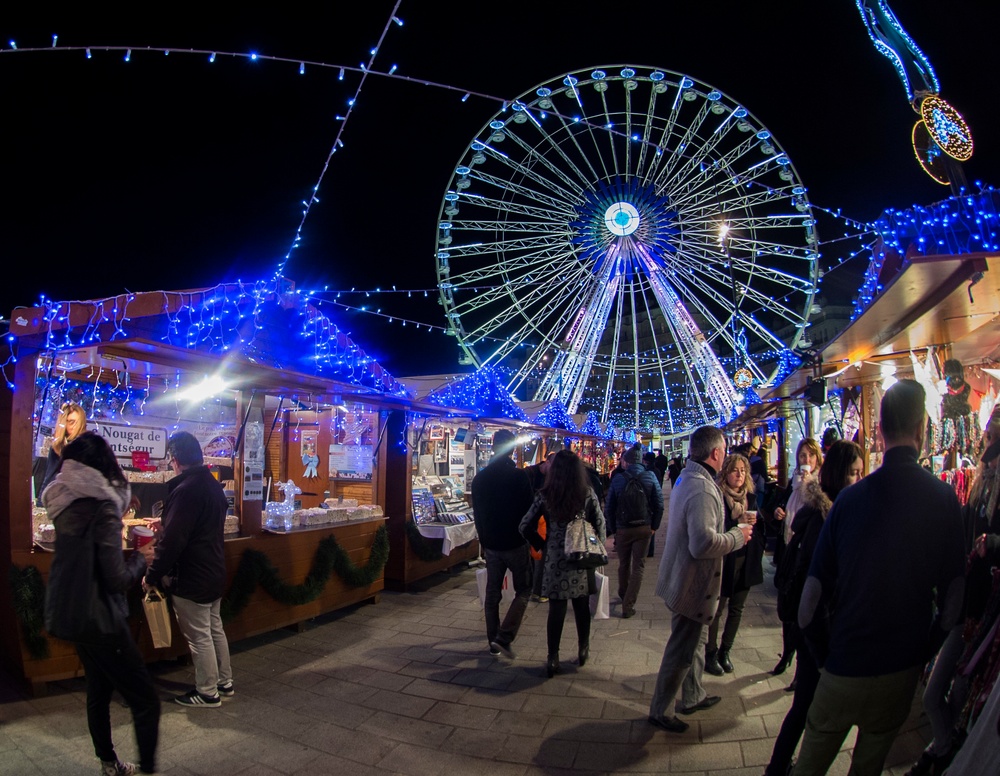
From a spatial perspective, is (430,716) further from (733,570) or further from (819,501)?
(819,501)

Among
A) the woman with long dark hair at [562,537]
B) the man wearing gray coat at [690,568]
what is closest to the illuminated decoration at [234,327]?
the woman with long dark hair at [562,537]

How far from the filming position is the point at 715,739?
11.9ft

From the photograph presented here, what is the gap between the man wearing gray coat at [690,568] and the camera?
3646 mm

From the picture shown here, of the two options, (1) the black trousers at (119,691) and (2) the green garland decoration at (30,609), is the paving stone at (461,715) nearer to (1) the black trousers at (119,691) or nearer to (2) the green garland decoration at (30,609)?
(1) the black trousers at (119,691)

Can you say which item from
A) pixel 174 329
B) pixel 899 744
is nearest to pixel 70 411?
pixel 174 329

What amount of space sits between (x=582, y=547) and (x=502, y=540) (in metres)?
0.85

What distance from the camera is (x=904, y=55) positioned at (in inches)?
199

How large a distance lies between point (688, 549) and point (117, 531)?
10.2 ft

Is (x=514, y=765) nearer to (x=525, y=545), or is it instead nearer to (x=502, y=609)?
(x=525, y=545)

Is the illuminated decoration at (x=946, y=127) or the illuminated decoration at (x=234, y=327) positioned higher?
the illuminated decoration at (x=946, y=127)

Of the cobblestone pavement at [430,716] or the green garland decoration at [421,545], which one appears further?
the green garland decoration at [421,545]

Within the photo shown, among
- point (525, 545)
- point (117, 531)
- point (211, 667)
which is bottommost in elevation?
point (211, 667)

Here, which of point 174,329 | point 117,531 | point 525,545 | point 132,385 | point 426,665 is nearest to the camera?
point 117,531

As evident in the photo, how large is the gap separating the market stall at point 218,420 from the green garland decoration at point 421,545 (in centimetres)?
51
